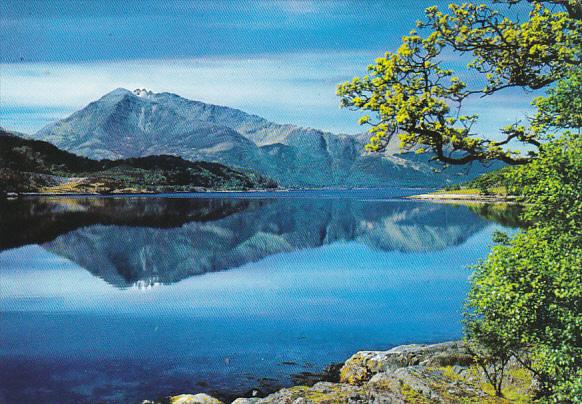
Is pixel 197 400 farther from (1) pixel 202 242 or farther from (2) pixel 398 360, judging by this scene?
(1) pixel 202 242

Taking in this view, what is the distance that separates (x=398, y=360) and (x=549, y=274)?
18.5m

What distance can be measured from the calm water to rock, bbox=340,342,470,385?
4371 millimetres

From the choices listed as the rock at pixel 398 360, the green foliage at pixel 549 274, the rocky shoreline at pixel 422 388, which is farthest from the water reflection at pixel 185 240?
the green foliage at pixel 549 274

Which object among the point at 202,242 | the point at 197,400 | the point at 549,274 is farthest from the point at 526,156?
the point at 202,242

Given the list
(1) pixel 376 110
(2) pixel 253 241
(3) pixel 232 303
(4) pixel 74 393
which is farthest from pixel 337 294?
(2) pixel 253 241

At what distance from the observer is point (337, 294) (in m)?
75.1

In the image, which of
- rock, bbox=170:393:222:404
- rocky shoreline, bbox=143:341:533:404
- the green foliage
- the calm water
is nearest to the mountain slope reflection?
the calm water

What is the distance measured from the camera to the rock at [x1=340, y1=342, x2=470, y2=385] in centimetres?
3378

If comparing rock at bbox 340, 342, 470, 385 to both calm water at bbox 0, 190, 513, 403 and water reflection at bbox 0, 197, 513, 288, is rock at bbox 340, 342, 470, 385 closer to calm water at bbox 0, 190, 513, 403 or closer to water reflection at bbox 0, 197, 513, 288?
calm water at bbox 0, 190, 513, 403

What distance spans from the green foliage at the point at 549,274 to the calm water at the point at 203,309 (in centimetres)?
203

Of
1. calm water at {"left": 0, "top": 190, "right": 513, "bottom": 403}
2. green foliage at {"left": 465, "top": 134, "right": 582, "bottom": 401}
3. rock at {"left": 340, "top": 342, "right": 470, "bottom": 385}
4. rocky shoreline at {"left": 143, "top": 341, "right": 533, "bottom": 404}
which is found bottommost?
calm water at {"left": 0, "top": 190, "right": 513, "bottom": 403}

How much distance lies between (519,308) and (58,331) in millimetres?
47707

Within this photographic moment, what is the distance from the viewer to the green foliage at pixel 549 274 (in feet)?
63.0

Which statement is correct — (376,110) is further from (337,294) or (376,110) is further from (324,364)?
(337,294)
